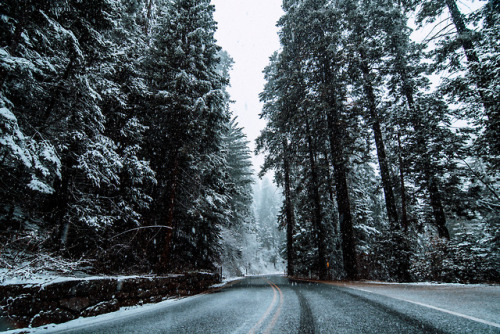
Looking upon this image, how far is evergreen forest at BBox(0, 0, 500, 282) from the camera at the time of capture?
248 inches

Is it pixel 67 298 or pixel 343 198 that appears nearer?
pixel 67 298

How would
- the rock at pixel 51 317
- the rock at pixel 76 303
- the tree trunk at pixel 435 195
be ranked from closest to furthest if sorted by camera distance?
the rock at pixel 51 317, the rock at pixel 76 303, the tree trunk at pixel 435 195

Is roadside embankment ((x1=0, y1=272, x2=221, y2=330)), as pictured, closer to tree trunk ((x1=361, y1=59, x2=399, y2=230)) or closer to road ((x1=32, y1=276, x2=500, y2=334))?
road ((x1=32, y1=276, x2=500, y2=334))

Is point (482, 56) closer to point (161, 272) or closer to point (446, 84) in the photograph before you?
point (446, 84)

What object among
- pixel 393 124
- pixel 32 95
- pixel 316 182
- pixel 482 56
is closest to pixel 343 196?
pixel 316 182

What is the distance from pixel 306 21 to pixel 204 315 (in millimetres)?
17667

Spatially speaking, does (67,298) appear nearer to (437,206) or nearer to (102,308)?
(102,308)

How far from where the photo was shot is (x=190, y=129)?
11.3 metres

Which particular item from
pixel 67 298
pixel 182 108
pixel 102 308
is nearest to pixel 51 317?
pixel 67 298

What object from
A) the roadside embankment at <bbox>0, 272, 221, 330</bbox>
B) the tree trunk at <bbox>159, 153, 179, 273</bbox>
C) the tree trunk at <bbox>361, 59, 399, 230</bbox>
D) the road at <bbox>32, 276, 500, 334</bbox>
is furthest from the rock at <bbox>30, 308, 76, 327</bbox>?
the tree trunk at <bbox>361, 59, 399, 230</bbox>

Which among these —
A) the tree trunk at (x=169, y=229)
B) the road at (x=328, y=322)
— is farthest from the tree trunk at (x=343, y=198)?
the tree trunk at (x=169, y=229)

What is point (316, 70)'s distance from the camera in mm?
14414

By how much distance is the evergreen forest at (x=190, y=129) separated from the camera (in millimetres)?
6309

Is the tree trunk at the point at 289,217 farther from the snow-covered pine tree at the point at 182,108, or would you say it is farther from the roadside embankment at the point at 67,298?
the roadside embankment at the point at 67,298
